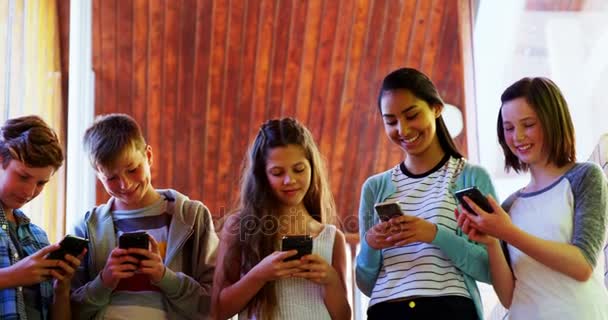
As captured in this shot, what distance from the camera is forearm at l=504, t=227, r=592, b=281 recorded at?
7.58ft

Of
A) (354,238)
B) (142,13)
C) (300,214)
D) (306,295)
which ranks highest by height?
(142,13)

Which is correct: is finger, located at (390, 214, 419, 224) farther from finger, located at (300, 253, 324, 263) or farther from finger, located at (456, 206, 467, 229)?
finger, located at (300, 253, 324, 263)

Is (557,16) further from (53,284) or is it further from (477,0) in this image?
(53,284)

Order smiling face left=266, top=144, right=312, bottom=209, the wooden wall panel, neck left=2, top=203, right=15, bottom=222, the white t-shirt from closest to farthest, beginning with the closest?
the white t-shirt
neck left=2, top=203, right=15, bottom=222
smiling face left=266, top=144, right=312, bottom=209
the wooden wall panel

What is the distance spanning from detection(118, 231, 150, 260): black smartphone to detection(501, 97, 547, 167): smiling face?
1.20 metres

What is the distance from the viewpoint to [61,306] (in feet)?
8.59

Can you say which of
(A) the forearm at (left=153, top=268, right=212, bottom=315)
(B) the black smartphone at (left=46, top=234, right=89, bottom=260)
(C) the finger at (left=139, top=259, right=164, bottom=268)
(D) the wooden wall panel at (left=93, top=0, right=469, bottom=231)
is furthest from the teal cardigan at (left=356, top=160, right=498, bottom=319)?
(D) the wooden wall panel at (left=93, top=0, right=469, bottom=231)

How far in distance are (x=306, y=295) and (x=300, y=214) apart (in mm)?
299

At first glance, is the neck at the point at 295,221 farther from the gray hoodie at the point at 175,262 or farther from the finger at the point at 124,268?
the finger at the point at 124,268

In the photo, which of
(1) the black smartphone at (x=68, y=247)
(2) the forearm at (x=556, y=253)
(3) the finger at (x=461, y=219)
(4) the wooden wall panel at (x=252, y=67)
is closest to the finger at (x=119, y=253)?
(1) the black smartphone at (x=68, y=247)

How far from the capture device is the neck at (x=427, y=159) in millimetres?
2686

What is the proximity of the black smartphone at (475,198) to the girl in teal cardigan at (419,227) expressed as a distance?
0.48ft

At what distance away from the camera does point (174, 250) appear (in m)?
2.78

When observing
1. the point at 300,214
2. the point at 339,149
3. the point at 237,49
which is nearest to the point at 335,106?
the point at 339,149
